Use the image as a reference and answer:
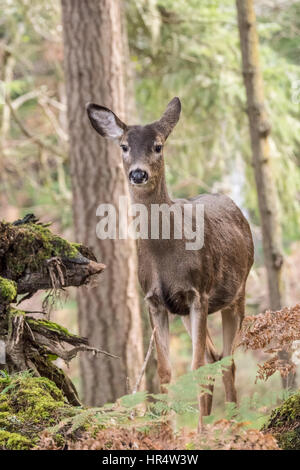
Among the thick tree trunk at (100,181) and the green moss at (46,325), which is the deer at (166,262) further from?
the thick tree trunk at (100,181)

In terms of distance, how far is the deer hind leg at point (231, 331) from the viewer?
18.4 ft

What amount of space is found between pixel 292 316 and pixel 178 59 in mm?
8260

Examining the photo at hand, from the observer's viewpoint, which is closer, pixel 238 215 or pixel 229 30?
pixel 238 215

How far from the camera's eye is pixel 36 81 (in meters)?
19.4

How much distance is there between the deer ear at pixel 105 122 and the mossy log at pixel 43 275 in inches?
40.0


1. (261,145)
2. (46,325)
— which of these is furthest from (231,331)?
(261,145)

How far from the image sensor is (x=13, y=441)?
11.1 ft

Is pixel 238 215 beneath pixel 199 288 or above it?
above

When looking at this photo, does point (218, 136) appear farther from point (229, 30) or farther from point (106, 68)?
point (106, 68)

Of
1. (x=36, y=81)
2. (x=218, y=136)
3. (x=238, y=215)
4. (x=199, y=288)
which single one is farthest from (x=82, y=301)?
(x=36, y=81)

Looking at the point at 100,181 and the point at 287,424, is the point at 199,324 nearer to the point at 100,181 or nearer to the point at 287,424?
the point at 287,424

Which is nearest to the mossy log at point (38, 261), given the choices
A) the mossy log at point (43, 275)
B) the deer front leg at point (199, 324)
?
the mossy log at point (43, 275)

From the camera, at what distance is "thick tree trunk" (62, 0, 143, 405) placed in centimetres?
838

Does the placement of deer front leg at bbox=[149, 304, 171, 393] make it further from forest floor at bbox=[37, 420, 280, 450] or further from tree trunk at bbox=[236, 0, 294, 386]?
tree trunk at bbox=[236, 0, 294, 386]
